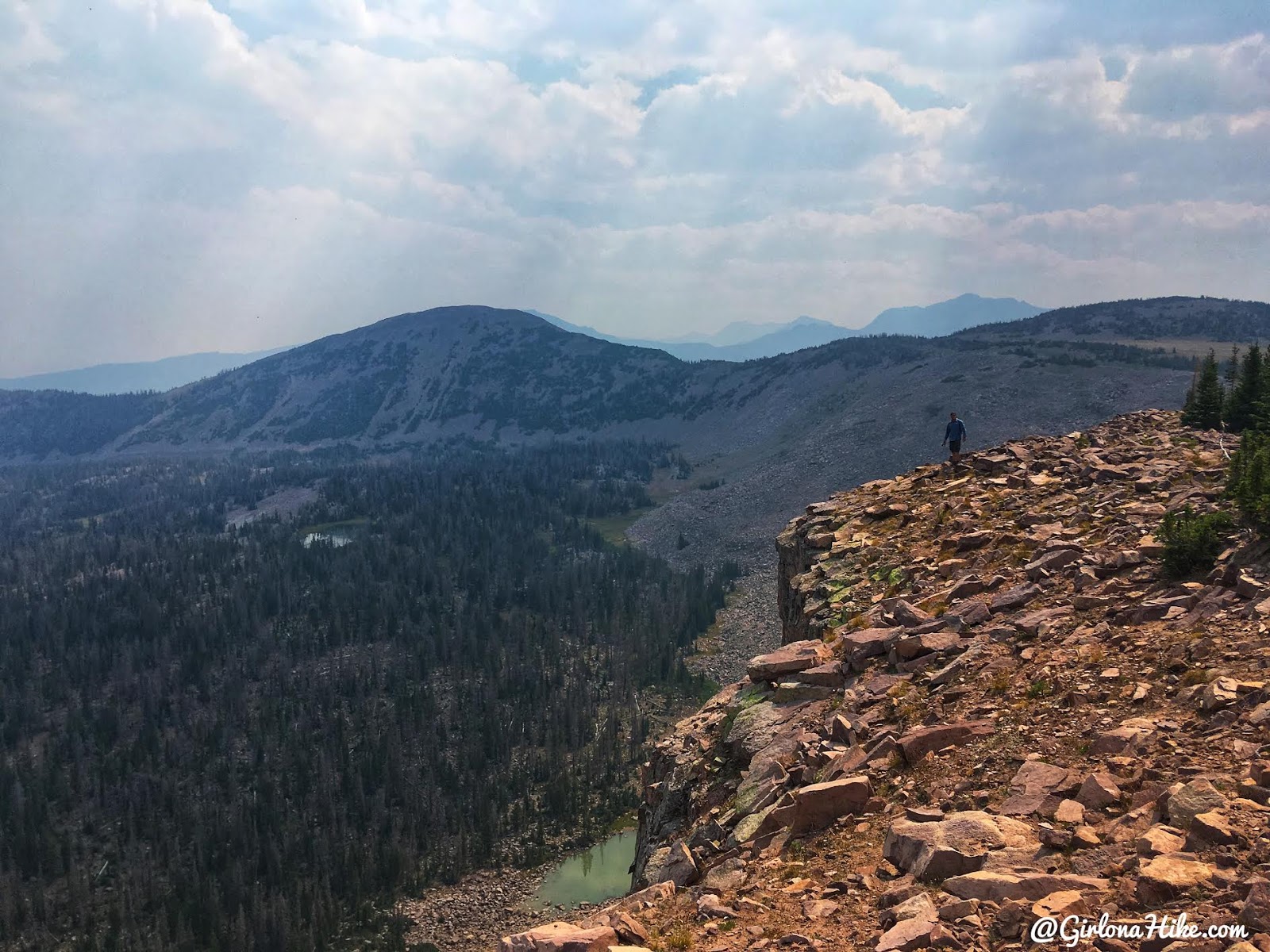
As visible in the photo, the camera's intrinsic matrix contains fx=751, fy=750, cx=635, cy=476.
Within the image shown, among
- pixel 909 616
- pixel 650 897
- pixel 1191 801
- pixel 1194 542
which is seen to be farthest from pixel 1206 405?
pixel 650 897

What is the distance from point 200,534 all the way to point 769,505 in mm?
147272

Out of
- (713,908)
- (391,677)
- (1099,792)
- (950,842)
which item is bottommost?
(391,677)

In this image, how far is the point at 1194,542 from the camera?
16484 millimetres

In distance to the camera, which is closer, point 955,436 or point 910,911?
point 910,911

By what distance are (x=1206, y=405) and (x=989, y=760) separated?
104 feet

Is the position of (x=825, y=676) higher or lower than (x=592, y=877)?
higher

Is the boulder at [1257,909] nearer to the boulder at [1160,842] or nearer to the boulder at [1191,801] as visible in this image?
the boulder at [1160,842]

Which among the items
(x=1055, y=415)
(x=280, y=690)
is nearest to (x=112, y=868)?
(x=280, y=690)

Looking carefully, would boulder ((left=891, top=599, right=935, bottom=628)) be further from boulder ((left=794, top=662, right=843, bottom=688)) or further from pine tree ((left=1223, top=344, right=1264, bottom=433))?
pine tree ((left=1223, top=344, right=1264, bottom=433))

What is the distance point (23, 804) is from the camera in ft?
281

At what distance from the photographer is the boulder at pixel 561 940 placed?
32.2 feet

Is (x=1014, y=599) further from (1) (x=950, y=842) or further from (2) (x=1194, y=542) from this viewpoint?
(1) (x=950, y=842)

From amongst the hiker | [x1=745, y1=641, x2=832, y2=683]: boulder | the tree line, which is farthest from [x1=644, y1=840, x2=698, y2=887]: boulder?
the tree line

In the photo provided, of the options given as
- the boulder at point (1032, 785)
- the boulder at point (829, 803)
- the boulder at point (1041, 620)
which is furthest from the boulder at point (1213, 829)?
the boulder at point (1041, 620)
